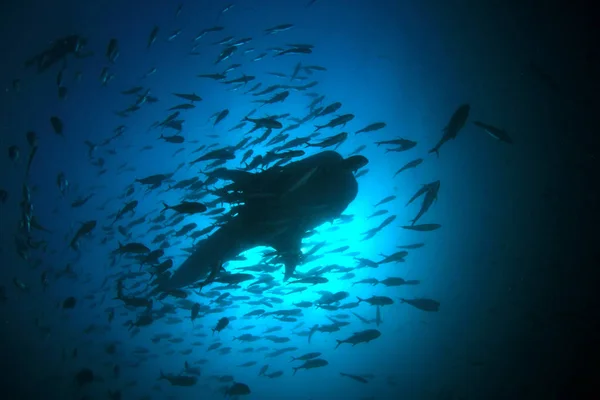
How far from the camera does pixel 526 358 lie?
67.7ft

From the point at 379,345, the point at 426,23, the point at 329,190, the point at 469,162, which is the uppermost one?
the point at 426,23

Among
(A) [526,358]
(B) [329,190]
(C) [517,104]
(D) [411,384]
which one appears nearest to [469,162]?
(C) [517,104]

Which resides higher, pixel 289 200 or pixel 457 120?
pixel 457 120

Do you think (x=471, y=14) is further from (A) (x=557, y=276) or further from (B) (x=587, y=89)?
(A) (x=557, y=276)

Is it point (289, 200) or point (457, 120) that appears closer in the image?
point (457, 120)

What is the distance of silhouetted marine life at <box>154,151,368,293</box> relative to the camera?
542 cm

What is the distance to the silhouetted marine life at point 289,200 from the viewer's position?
17.8ft

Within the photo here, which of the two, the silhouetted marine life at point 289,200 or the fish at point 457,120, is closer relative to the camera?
the fish at point 457,120

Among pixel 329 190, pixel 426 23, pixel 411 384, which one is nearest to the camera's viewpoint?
pixel 329 190

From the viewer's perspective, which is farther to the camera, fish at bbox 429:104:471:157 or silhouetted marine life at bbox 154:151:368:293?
silhouetted marine life at bbox 154:151:368:293

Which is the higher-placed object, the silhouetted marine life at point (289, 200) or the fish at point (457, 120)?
the fish at point (457, 120)

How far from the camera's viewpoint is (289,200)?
565cm

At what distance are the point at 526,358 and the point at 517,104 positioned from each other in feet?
62.7

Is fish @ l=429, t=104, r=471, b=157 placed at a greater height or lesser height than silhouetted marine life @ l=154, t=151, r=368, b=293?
greater
